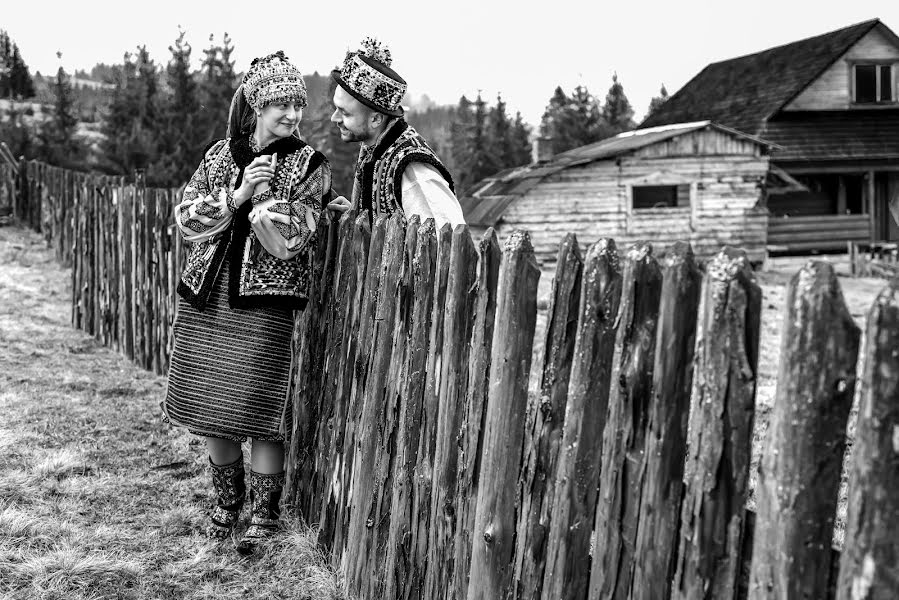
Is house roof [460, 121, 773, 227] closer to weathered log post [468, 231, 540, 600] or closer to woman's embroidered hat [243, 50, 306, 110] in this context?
woman's embroidered hat [243, 50, 306, 110]

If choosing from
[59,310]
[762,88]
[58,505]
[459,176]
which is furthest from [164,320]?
[459,176]

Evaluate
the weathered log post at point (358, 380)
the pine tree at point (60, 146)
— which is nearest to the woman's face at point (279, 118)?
the weathered log post at point (358, 380)

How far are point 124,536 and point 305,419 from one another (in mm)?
892


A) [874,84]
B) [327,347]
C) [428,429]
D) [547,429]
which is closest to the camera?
[547,429]

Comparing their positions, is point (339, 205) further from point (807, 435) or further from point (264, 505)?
point (807, 435)

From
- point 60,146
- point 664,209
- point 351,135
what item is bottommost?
point 351,135

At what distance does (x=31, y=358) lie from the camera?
7152 millimetres

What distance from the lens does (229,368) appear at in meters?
3.52

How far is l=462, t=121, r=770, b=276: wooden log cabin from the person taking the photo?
22.0 m

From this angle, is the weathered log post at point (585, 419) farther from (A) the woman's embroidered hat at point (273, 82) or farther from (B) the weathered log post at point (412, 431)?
(A) the woman's embroidered hat at point (273, 82)

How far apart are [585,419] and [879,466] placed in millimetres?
775

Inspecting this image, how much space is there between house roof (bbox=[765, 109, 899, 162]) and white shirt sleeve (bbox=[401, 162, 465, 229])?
22674 mm

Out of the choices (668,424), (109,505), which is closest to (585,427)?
(668,424)

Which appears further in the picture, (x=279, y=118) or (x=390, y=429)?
(x=279, y=118)
